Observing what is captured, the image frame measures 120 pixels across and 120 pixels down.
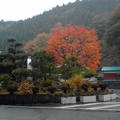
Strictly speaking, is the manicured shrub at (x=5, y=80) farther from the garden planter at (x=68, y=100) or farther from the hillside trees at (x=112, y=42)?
the hillside trees at (x=112, y=42)

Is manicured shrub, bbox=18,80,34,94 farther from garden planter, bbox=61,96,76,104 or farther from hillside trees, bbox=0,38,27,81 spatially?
hillside trees, bbox=0,38,27,81

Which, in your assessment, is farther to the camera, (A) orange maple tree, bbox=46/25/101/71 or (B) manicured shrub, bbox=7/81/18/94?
(A) orange maple tree, bbox=46/25/101/71

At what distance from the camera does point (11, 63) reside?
70.0ft

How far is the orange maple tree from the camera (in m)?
31.1

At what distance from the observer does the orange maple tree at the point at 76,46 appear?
31.1 meters

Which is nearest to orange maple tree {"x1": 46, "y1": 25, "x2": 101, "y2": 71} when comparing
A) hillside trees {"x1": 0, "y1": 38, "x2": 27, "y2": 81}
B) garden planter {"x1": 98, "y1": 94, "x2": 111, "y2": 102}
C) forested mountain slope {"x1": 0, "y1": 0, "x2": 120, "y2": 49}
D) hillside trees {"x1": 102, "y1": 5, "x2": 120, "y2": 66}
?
hillside trees {"x1": 0, "y1": 38, "x2": 27, "y2": 81}

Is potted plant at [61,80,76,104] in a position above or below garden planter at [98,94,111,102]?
above

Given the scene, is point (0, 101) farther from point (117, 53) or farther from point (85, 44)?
point (117, 53)

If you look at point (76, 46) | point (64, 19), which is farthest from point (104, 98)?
point (64, 19)

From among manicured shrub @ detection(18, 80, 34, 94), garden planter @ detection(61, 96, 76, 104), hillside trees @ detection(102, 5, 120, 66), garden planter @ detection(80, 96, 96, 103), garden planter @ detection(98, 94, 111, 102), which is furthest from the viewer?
hillside trees @ detection(102, 5, 120, 66)

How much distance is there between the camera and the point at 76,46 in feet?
104

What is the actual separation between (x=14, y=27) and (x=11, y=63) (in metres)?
53.6

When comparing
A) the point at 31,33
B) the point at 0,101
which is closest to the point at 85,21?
the point at 31,33

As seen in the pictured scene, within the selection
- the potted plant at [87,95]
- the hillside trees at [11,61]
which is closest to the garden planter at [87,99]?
the potted plant at [87,95]
